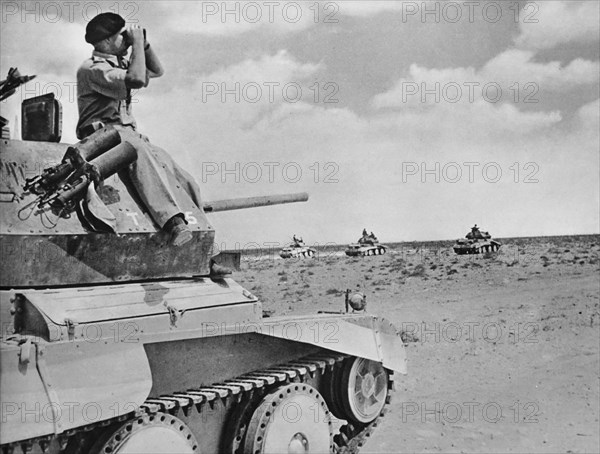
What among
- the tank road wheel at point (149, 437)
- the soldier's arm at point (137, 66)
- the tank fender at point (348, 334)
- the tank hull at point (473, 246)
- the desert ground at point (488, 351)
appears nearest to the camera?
the tank road wheel at point (149, 437)

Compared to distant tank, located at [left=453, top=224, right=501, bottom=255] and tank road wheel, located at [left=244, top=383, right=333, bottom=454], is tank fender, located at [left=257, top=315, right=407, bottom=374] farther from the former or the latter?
distant tank, located at [left=453, top=224, right=501, bottom=255]

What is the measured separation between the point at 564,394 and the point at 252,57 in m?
6.94

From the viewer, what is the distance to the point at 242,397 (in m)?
7.14

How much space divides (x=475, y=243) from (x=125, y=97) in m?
38.7

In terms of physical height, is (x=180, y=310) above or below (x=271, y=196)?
below

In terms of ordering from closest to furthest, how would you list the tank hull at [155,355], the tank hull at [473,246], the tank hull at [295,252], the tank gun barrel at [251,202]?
the tank hull at [155,355], the tank gun barrel at [251,202], the tank hull at [473,246], the tank hull at [295,252]

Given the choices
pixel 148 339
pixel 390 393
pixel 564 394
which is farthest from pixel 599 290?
pixel 148 339

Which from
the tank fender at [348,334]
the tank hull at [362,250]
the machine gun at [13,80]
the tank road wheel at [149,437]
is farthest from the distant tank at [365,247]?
the machine gun at [13,80]

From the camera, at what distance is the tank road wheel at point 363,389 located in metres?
8.06

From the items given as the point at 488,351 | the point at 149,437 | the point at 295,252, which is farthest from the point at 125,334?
the point at 295,252

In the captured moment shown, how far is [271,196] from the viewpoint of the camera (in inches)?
359

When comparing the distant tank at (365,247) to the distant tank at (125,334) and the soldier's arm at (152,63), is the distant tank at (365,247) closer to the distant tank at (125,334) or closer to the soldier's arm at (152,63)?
the distant tank at (125,334)

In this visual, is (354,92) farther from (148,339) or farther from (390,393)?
(148,339)

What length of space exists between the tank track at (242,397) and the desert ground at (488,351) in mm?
727
